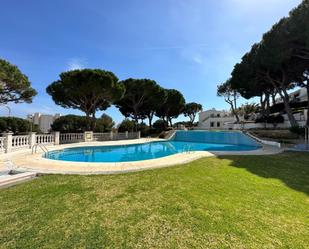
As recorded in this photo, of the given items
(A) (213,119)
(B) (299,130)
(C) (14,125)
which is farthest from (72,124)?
(A) (213,119)

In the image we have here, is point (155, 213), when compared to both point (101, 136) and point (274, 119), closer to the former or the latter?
point (101, 136)

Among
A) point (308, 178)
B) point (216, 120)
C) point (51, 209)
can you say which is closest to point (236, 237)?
point (51, 209)

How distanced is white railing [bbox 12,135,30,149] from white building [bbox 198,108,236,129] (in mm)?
37008

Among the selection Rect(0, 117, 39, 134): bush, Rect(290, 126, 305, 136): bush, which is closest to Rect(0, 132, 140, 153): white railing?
Rect(0, 117, 39, 134): bush

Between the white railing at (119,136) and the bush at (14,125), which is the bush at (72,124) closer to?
the bush at (14,125)

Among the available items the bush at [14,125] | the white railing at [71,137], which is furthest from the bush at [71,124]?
the bush at [14,125]

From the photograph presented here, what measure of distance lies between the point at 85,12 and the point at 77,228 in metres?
11.9

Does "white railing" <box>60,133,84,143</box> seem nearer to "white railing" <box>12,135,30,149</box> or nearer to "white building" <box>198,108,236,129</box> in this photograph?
"white railing" <box>12,135,30,149</box>

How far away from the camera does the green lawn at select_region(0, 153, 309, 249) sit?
2.56 metres

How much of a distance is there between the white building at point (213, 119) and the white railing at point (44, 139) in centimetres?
3452

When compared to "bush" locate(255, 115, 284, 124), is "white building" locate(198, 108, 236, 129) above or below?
above

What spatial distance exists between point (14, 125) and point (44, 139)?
16.9 ft

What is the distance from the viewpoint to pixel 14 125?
692 inches

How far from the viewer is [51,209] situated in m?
3.45
